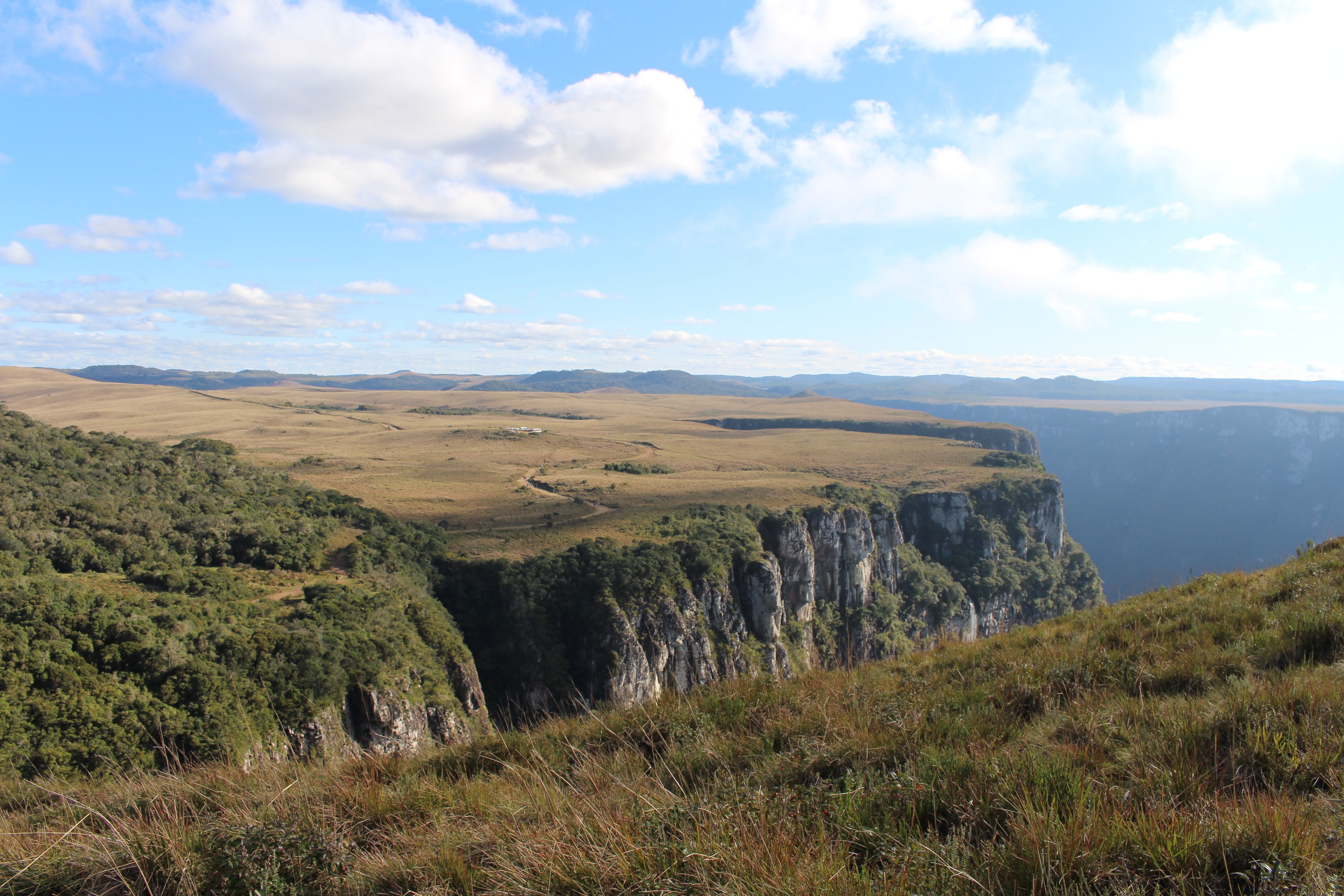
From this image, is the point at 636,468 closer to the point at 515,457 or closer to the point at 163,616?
Answer: the point at 515,457

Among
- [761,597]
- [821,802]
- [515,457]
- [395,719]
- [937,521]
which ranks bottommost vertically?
[761,597]

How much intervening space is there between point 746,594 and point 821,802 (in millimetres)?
60028

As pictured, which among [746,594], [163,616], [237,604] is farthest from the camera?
[746,594]

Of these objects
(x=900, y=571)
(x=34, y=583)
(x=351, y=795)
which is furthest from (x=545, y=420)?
(x=351, y=795)

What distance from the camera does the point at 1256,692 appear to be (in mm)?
4797

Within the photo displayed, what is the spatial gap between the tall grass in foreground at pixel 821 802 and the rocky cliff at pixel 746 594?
20.8ft

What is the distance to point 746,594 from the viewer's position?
2454 inches

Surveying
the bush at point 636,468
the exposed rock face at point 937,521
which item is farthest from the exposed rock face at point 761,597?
the exposed rock face at point 937,521

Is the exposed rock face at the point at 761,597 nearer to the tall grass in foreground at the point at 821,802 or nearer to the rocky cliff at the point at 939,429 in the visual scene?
the tall grass in foreground at the point at 821,802

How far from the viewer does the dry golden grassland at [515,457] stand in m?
66.8

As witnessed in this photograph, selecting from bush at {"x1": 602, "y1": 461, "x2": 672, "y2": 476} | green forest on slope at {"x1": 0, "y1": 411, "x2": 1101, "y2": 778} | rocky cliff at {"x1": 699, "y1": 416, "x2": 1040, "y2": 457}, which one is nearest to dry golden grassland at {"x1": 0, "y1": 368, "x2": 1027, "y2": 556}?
bush at {"x1": 602, "y1": 461, "x2": 672, "y2": 476}

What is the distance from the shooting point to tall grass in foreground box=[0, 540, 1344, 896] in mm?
2941

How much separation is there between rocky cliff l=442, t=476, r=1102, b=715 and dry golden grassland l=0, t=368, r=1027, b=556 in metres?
5.09

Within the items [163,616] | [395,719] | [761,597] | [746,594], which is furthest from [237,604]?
[761,597]
